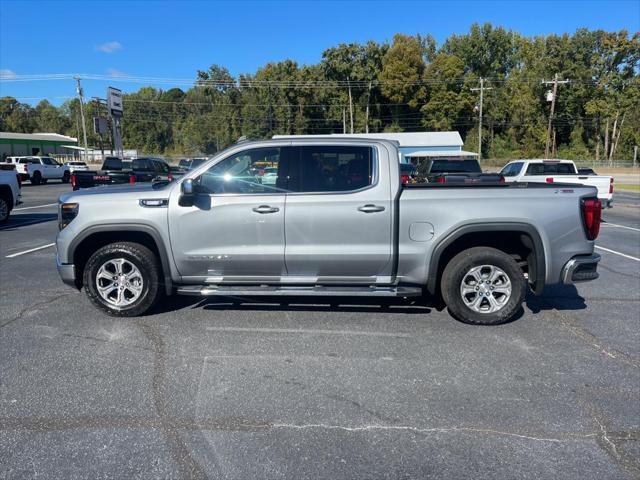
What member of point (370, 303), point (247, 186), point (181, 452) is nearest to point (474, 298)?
point (370, 303)

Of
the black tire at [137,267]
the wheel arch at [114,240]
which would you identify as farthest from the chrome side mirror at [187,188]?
the black tire at [137,267]

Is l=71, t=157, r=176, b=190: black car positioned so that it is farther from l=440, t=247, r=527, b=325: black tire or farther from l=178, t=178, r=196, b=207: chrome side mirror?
l=440, t=247, r=527, b=325: black tire

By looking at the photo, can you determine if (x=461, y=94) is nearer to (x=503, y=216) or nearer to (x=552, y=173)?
(x=552, y=173)

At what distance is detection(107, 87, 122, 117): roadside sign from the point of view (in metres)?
51.5

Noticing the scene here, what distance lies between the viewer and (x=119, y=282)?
228 inches

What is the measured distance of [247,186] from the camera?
18.5ft

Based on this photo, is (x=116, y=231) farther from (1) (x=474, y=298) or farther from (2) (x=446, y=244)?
(1) (x=474, y=298)

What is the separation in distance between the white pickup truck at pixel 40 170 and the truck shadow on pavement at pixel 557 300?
35.8 m

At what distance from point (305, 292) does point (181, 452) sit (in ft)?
8.27

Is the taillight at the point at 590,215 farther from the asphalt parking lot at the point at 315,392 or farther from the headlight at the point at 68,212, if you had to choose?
the headlight at the point at 68,212

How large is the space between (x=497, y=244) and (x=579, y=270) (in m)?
0.87

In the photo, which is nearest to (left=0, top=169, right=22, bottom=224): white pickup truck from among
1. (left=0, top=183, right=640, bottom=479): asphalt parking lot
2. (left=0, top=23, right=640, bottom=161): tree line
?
(left=0, top=183, right=640, bottom=479): asphalt parking lot

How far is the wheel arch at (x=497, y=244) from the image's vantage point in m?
5.43

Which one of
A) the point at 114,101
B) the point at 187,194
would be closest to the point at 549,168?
the point at 187,194
